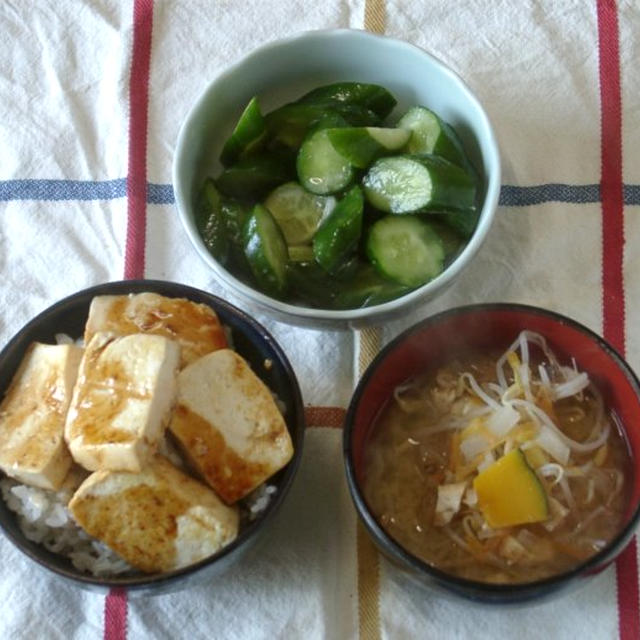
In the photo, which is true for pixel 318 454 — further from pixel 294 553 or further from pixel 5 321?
pixel 5 321

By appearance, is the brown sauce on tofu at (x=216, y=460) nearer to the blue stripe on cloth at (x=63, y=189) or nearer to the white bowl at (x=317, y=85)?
the white bowl at (x=317, y=85)

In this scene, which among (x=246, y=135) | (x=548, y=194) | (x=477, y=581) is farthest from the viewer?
(x=548, y=194)

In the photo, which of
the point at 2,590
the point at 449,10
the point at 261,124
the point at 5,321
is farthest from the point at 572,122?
the point at 2,590

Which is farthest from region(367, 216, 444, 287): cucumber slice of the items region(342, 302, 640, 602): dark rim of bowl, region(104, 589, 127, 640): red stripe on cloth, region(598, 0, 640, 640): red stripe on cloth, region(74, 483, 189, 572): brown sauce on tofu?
region(104, 589, 127, 640): red stripe on cloth

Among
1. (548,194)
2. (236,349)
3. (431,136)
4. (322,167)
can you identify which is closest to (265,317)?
(236,349)

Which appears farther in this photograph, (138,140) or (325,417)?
(138,140)

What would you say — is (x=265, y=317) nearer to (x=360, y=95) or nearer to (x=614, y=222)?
(x=360, y=95)

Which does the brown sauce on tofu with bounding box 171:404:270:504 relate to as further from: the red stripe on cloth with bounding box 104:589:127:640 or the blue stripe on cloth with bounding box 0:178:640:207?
the blue stripe on cloth with bounding box 0:178:640:207
